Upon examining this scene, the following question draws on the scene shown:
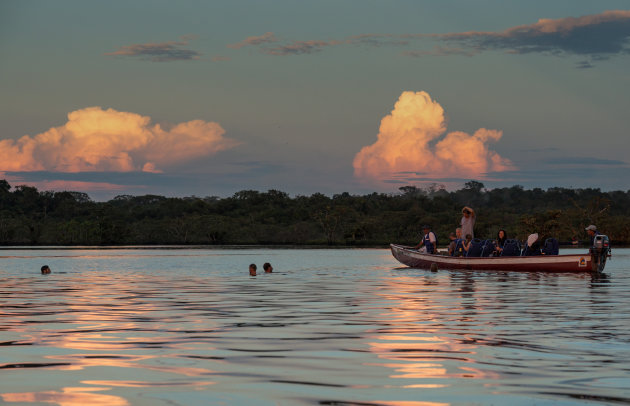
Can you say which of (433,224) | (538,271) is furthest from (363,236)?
(538,271)

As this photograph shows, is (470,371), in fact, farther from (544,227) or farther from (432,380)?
(544,227)

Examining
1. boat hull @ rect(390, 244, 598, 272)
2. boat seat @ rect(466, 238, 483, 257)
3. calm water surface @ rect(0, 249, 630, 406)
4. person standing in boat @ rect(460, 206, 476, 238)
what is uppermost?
person standing in boat @ rect(460, 206, 476, 238)

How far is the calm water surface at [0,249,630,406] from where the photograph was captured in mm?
10375

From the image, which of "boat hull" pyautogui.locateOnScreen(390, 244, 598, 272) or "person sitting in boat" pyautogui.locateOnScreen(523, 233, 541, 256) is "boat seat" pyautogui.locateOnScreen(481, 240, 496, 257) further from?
"person sitting in boat" pyautogui.locateOnScreen(523, 233, 541, 256)

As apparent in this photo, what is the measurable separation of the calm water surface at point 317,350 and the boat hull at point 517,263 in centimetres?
1531

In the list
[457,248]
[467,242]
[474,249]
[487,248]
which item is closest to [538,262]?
[487,248]

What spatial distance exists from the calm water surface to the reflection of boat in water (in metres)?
15.3

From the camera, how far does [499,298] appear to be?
26484 mm

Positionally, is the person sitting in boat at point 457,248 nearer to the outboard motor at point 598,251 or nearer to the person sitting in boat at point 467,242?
the person sitting in boat at point 467,242

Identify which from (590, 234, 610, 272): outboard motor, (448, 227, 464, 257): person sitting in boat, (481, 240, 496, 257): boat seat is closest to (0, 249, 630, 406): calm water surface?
(590, 234, 610, 272): outboard motor

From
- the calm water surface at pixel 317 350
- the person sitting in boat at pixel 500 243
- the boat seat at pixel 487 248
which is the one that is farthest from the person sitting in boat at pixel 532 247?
the calm water surface at pixel 317 350

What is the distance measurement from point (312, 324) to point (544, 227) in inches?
5385

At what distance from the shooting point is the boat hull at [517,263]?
42.1m

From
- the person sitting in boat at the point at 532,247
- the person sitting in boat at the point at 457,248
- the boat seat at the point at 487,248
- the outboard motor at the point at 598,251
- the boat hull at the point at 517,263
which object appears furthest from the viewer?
the person sitting in boat at the point at 457,248
